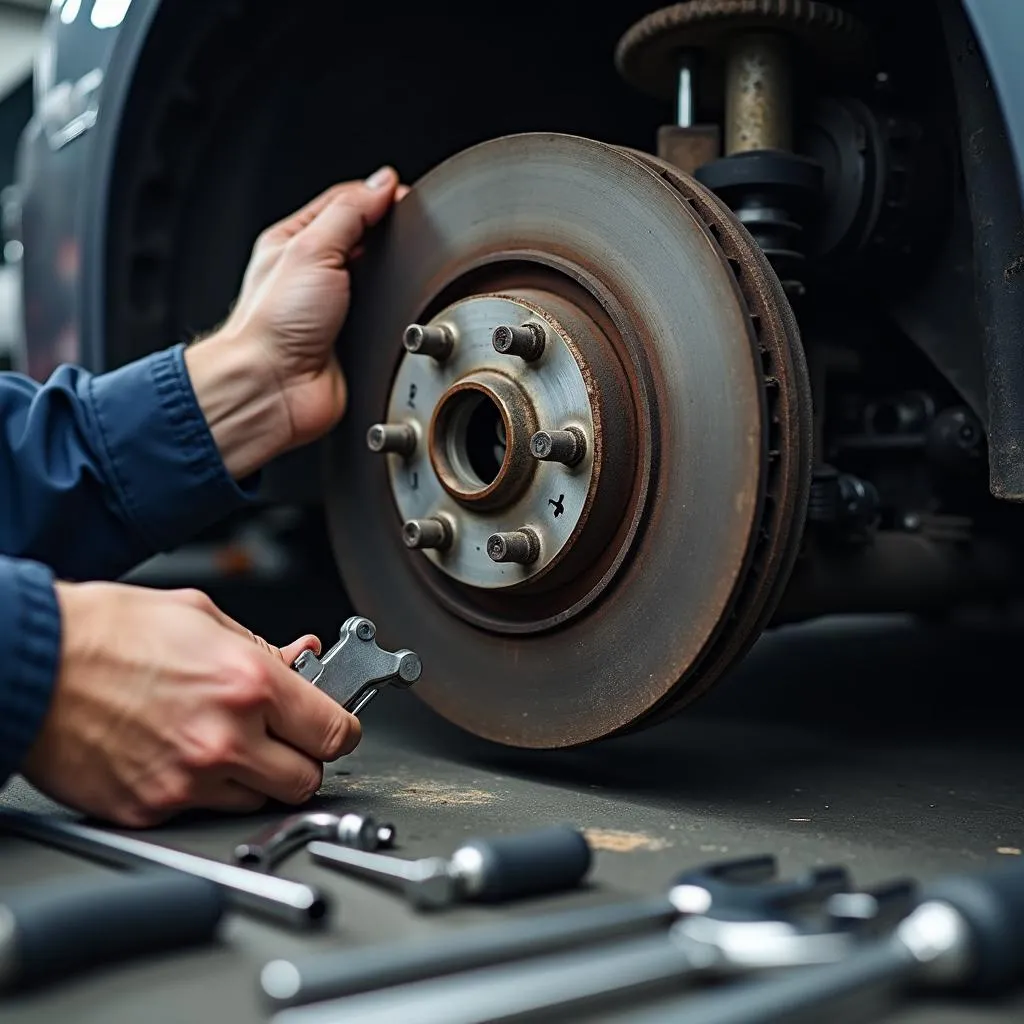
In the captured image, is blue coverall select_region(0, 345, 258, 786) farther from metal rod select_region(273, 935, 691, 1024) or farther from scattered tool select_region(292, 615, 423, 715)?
metal rod select_region(273, 935, 691, 1024)

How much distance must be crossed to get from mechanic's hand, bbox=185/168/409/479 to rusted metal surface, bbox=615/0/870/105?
0.85 feet

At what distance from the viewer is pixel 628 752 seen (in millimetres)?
1119

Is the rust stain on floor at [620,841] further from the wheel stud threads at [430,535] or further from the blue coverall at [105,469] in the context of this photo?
the blue coverall at [105,469]

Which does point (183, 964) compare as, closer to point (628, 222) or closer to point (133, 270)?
point (628, 222)

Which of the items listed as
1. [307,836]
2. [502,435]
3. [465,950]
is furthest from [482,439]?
[465,950]

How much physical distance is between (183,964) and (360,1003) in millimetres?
120

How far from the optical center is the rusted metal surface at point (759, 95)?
104cm

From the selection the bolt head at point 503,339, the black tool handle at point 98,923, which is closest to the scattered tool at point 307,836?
the black tool handle at point 98,923

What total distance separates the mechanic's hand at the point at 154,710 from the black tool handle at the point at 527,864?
0.18 metres

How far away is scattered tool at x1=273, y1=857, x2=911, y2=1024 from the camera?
471 millimetres

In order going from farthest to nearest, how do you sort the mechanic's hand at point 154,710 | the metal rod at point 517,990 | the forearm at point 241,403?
1. the forearm at point 241,403
2. the mechanic's hand at point 154,710
3. the metal rod at point 517,990

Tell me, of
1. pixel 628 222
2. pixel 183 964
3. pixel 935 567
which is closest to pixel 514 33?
pixel 628 222

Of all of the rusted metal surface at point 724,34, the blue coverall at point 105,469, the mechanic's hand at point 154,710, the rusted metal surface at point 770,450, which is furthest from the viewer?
the blue coverall at point 105,469

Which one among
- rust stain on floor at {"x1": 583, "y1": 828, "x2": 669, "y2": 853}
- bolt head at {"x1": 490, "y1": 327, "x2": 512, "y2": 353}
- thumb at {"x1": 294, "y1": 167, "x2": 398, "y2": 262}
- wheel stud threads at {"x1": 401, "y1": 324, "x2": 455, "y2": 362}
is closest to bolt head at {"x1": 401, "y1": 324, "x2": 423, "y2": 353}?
wheel stud threads at {"x1": 401, "y1": 324, "x2": 455, "y2": 362}
